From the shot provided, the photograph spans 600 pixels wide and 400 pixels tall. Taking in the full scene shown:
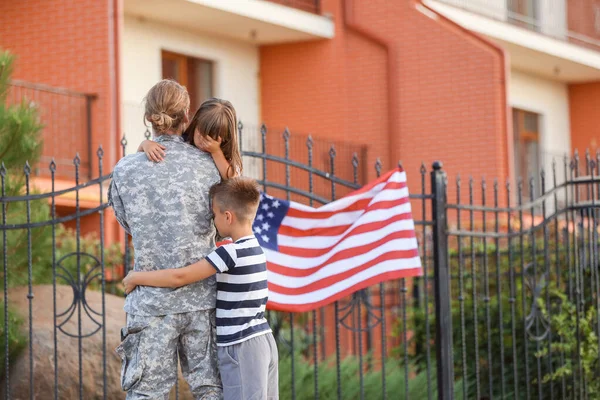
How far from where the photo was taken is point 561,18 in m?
22.8

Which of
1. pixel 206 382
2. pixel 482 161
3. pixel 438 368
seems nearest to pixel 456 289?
pixel 438 368

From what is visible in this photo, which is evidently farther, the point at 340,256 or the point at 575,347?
the point at 575,347

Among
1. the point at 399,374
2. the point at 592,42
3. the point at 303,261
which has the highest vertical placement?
the point at 592,42

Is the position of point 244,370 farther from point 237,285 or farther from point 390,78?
point 390,78

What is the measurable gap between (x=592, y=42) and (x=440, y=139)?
20.3 ft

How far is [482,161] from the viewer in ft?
58.6

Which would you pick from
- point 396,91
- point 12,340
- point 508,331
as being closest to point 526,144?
point 396,91

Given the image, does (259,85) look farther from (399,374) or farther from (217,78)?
(399,374)

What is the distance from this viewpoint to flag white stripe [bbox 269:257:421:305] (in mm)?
6656

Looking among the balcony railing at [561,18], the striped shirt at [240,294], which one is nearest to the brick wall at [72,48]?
the balcony railing at [561,18]

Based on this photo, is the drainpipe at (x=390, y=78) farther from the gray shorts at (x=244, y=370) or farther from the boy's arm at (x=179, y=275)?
the boy's arm at (x=179, y=275)

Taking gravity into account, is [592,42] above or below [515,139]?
above

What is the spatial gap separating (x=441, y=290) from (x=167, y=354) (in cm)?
283

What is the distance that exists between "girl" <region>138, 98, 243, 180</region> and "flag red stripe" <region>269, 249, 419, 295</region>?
1.87 meters
